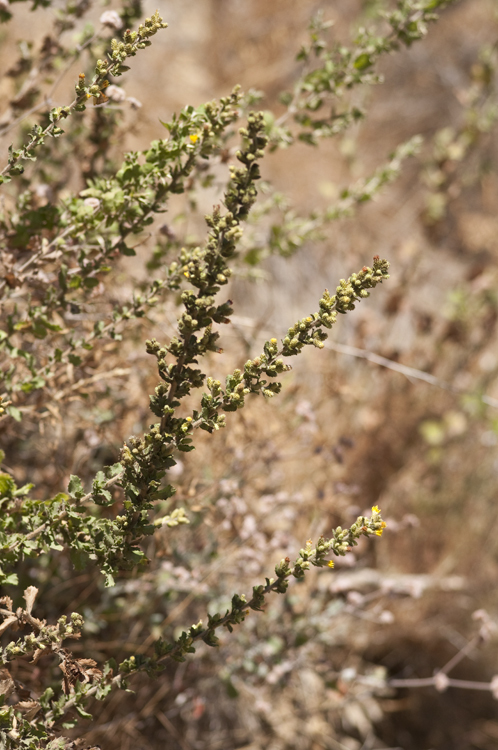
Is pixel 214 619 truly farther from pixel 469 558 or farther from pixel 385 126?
pixel 385 126

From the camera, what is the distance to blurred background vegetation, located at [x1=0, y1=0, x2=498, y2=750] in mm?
1813

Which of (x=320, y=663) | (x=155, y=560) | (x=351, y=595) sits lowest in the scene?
(x=320, y=663)

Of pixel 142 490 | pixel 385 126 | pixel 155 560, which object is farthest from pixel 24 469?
pixel 385 126

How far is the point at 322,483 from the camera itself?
273 cm

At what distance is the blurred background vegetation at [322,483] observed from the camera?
1813mm

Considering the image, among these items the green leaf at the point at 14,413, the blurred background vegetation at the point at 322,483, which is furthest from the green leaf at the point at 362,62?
the green leaf at the point at 14,413

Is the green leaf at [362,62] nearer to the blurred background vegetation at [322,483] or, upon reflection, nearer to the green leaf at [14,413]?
the blurred background vegetation at [322,483]

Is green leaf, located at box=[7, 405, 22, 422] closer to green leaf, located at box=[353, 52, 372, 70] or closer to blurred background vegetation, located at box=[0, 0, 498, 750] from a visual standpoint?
blurred background vegetation, located at box=[0, 0, 498, 750]

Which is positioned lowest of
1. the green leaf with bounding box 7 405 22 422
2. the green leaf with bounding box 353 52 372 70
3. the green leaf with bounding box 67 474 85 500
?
the green leaf with bounding box 67 474 85 500

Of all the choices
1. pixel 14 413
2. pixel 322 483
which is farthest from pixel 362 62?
pixel 322 483

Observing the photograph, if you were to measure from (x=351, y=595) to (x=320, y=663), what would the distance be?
9.2 inches

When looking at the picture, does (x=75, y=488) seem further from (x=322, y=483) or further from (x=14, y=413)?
(x=322, y=483)

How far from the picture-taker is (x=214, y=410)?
3.16 ft

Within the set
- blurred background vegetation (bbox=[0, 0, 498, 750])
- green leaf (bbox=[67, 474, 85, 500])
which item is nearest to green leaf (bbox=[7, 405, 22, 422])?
blurred background vegetation (bbox=[0, 0, 498, 750])
